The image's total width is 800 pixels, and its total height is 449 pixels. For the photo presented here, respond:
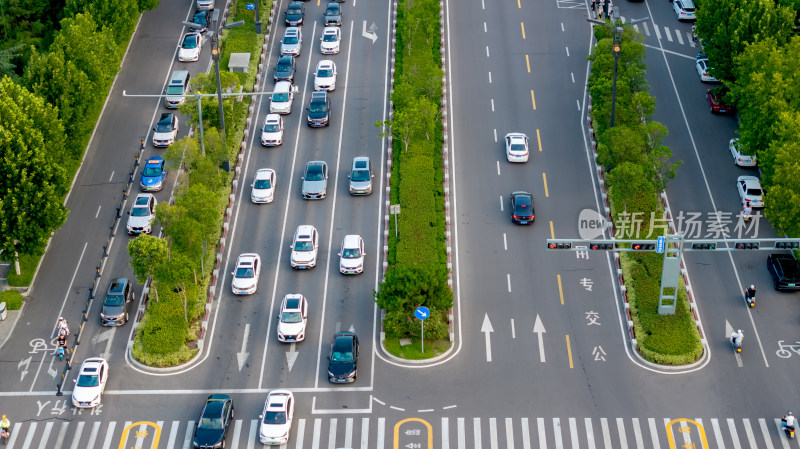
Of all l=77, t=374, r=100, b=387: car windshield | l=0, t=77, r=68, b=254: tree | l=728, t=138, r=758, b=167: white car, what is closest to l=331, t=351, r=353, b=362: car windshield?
l=77, t=374, r=100, b=387: car windshield

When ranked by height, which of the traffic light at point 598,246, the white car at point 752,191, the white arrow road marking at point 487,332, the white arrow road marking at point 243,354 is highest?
the traffic light at point 598,246

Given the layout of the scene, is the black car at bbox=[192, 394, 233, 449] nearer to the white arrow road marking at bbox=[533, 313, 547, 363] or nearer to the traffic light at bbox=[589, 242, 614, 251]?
the white arrow road marking at bbox=[533, 313, 547, 363]

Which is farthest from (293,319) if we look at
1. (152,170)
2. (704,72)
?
(704,72)

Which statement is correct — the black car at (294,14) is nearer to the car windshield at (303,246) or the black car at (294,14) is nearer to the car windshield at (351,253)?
the car windshield at (303,246)

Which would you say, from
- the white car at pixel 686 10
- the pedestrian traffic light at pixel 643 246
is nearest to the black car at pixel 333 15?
the white car at pixel 686 10

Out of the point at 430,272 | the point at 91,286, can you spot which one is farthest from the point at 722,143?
the point at 91,286

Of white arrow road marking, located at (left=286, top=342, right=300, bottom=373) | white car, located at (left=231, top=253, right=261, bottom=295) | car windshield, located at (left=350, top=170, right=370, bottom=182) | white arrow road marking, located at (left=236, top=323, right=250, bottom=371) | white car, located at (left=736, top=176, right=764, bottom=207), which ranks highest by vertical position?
white car, located at (left=736, top=176, right=764, bottom=207)

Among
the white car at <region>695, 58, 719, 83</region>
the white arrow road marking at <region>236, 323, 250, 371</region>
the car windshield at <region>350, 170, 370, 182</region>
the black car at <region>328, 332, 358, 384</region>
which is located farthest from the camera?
the white car at <region>695, 58, 719, 83</region>

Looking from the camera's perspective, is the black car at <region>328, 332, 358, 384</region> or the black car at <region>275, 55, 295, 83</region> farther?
the black car at <region>275, 55, 295, 83</region>
